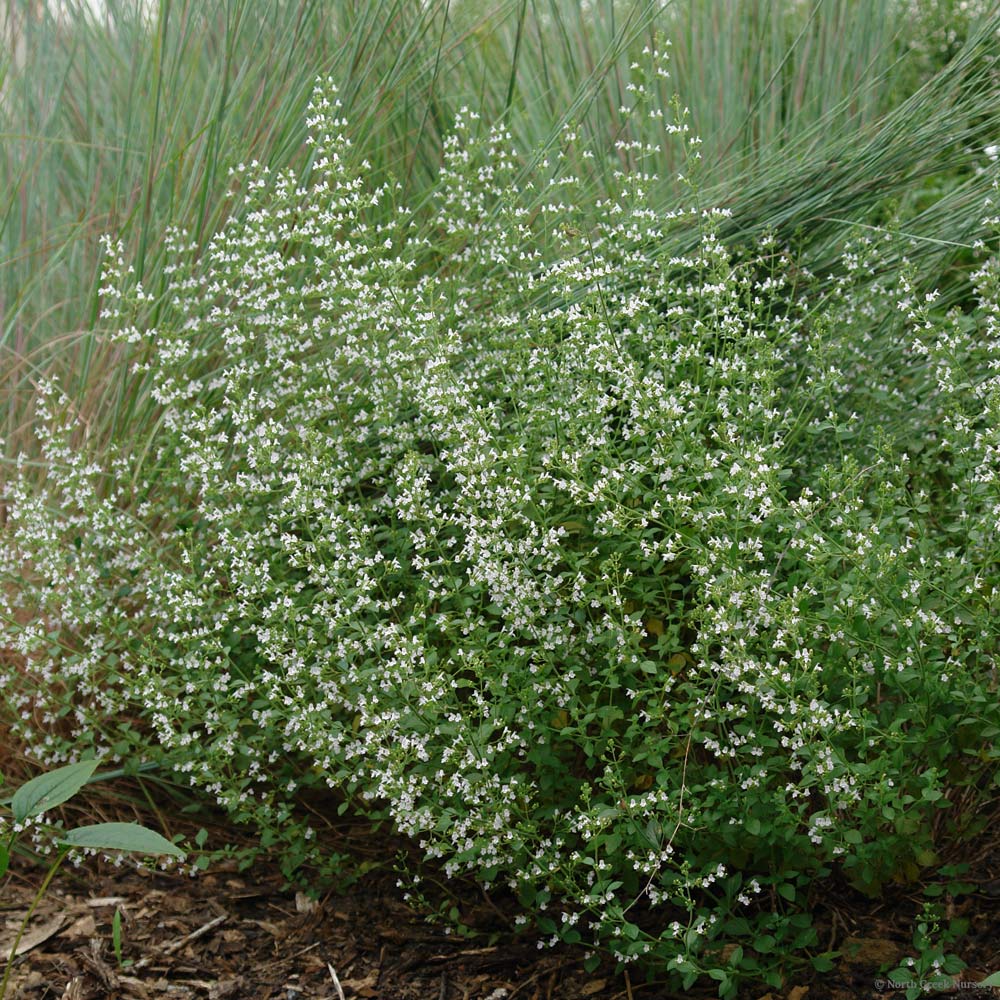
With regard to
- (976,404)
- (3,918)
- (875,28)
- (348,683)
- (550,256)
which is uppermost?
(875,28)

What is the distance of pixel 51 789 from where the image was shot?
1.87 metres

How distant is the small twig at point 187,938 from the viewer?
2443 mm

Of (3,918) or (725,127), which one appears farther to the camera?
(725,127)

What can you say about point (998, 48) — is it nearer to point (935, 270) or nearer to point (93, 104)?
point (935, 270)

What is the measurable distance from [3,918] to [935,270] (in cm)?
282

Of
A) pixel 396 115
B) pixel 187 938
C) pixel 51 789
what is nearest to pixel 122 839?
pixel 51 789

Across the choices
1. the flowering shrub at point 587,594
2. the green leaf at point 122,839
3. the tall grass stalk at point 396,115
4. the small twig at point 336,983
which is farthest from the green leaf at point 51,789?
Answer: the tall grass stalk at point 396,115

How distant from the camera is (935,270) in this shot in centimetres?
322

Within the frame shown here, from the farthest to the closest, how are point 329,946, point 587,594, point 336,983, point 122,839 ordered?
point 329,946 → point 336,983 → point 587,594 → point 122,839

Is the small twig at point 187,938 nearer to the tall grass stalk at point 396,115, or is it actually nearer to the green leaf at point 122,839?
the green leaf at point 122,839

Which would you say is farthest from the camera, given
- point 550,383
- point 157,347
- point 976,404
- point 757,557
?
point 157,347

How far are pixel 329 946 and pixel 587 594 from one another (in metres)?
1.00

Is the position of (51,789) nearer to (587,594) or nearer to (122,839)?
(122,839)

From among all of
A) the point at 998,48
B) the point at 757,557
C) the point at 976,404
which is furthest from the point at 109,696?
the point at 998,48
